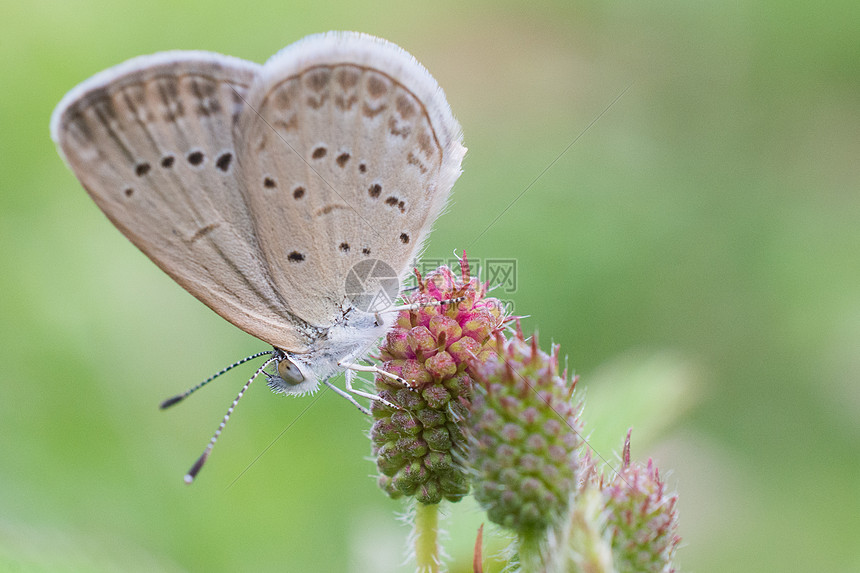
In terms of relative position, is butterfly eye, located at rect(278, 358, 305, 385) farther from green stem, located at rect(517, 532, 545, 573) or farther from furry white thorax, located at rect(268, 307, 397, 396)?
green stem, located at rect(517, 532, 545, 573)

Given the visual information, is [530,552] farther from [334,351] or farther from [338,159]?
[338,159]

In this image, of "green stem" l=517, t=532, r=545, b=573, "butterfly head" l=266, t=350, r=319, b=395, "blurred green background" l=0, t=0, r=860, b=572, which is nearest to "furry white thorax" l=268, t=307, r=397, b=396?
"butterfly head" l=266, t=350, r=319, b=395

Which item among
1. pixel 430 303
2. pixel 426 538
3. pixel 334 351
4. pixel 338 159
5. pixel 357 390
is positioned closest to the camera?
pixel 426 538

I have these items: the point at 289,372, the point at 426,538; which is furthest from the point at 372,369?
the point at 426,538

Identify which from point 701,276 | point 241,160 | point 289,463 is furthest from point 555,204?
point 241,160

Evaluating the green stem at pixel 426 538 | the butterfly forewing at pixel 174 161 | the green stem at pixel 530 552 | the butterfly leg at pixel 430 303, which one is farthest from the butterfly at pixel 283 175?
the green stem at pixel 530 552

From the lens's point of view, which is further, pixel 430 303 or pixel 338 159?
pixel 338 159

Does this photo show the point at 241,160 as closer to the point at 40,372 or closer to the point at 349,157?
the point at 349,157
